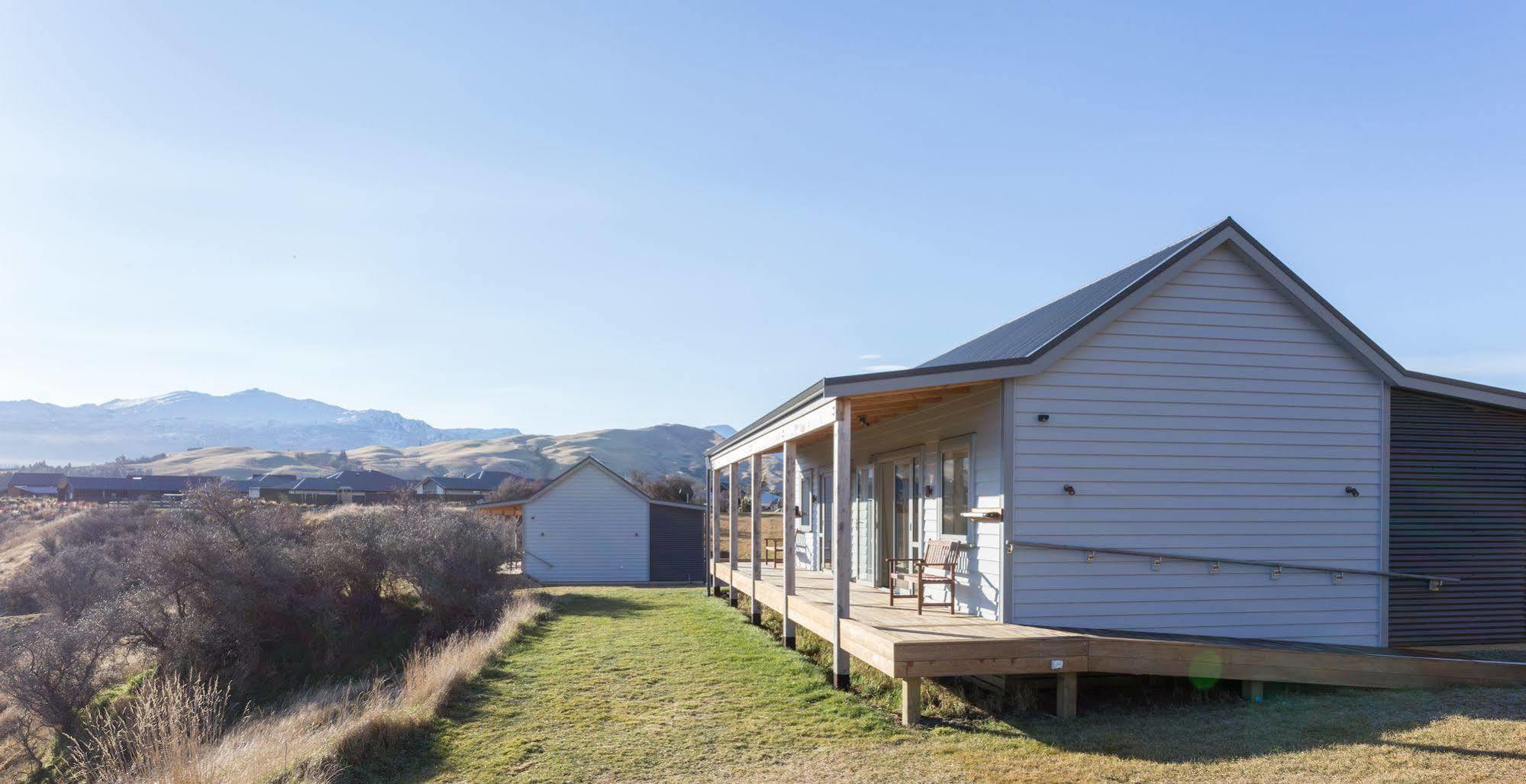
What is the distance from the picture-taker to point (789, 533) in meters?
12.0

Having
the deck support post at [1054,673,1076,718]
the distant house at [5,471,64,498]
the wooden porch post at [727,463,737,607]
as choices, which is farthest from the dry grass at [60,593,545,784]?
the distant house at [5,471,64,498]

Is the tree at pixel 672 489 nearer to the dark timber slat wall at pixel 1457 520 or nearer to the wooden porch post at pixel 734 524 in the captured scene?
the wooden porch post at pixel 734 524

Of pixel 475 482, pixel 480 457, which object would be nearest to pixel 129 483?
pixel 475 482

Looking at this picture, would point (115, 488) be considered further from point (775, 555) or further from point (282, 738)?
point (282, 738)

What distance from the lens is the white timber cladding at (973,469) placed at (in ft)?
31.9

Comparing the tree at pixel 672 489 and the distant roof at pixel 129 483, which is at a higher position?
the tree at pixel 672 489

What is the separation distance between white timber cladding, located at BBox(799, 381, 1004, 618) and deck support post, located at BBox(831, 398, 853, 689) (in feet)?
4.86

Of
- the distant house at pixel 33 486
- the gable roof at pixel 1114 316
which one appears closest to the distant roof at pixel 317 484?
the distant house at pixel 33 486

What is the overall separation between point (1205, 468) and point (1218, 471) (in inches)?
6.1

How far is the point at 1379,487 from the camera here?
10203mm

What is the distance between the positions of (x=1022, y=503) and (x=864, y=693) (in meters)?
2.48

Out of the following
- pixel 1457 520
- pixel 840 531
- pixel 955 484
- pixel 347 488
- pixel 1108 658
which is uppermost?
pixel 955 484

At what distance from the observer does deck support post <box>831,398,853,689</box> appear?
9086mm

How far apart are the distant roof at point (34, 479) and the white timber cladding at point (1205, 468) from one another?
10231cm
